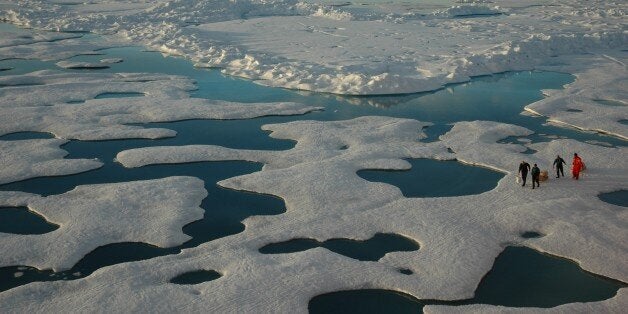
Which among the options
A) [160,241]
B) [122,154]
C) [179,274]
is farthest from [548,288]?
[122,154]

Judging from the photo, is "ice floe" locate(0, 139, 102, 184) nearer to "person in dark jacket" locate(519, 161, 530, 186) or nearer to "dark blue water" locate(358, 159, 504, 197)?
"dark blue water" locate(358, 159, 504, 197)

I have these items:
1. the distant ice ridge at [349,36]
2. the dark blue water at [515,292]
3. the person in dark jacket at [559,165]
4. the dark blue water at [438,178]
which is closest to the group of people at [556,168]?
the person in dark jacket at [559,165]

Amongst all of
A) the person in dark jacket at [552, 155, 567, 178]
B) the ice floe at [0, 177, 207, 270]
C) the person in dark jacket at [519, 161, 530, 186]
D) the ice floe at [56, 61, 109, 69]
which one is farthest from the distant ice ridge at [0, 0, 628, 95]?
the ice floe at [0, 177, 207, 270]

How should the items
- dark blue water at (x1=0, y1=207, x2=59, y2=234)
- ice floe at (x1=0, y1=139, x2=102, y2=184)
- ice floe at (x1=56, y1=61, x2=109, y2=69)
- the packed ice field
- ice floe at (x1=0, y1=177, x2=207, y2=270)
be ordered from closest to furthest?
the packed ice field, ice floe at (x1=0, y1=177, x2=207, y2=270), dark blue water at (x1=0, y1=207, x2=59, y2=234), ice floe at (x1=0, y1=139, x2=102, y2=184), ice floe at (x1=56, y1=61, x2=109, y2=69)

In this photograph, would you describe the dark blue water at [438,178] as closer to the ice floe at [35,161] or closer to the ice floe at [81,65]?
the ice floe at [35,161]

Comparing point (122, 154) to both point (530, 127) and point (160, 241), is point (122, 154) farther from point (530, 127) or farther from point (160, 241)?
point (530, 127)
